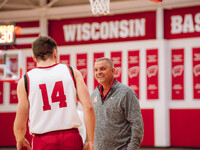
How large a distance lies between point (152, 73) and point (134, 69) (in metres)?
0.53

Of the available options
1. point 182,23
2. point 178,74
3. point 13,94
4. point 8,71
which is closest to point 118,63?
point 178,74

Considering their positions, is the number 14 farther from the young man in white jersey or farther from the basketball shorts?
the basketball shorts

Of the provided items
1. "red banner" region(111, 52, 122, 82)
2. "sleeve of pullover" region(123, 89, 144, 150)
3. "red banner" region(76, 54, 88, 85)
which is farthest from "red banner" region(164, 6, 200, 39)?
"sleeve of pullover" region(123, 89, 144, 150)

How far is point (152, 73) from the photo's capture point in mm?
9586

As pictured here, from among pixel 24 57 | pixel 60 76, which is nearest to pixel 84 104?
pixel 60 76

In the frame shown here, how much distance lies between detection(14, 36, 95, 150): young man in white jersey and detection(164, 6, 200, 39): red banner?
7297 millimetres

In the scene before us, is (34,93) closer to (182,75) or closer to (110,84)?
(110,84)

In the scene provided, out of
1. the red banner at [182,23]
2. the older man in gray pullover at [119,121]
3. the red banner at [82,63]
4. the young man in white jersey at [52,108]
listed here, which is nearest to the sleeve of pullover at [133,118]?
the older man in gray pullover at [119,121]

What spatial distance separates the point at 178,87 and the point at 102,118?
6154mm

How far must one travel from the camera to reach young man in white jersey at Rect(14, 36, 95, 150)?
106 inches

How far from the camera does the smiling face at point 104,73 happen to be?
12.6ft

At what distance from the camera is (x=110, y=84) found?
12.7ft

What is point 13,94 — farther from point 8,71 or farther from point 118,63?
point 118,63

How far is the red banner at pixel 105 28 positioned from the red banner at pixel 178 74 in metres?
0.86
